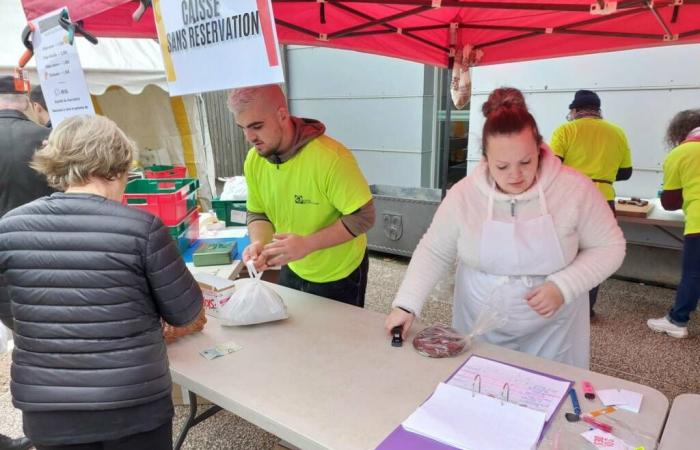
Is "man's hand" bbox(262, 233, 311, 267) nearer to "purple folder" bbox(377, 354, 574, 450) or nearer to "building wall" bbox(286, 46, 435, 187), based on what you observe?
"purple folder" bbox(377, 354, 574, 450)

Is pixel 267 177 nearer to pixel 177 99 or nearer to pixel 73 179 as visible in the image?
pixel 73 179

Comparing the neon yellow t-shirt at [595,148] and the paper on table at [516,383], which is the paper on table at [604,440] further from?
the neon yellow t-shirt at [595,148]

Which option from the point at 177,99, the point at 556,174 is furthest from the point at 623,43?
the point at 177,99

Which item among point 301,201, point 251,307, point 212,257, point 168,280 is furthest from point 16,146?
point 168,280

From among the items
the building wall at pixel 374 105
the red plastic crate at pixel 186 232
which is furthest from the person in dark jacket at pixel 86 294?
the building wall at pixel 374 105

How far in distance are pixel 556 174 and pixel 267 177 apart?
1.14 m

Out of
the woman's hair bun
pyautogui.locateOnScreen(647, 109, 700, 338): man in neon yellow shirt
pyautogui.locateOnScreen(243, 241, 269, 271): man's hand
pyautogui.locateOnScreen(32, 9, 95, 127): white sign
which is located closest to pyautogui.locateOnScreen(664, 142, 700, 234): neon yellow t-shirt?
pyautogui.locateOnScreen(647, 109, 700, 338): man in neon yellow shirt

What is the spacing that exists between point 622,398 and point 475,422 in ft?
1.35

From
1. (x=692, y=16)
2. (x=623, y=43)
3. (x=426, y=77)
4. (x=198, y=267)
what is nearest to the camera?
(x=692, y=16)

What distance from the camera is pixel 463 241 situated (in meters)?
1.53

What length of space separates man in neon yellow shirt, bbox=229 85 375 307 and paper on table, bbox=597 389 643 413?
3.28 ft

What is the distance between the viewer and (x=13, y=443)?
2.28 m

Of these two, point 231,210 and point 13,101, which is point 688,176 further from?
point 13,101

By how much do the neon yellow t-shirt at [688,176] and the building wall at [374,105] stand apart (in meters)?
3.17
